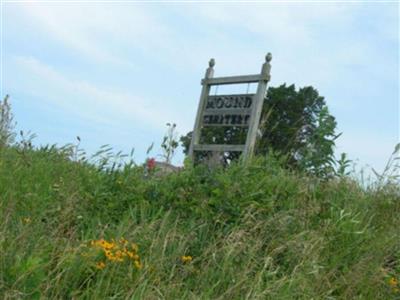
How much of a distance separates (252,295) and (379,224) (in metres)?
2.23

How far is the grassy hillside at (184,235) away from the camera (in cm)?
329

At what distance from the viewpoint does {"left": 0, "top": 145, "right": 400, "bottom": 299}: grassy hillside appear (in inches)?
130

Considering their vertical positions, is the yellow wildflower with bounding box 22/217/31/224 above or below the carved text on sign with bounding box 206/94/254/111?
below

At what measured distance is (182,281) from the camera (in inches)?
143

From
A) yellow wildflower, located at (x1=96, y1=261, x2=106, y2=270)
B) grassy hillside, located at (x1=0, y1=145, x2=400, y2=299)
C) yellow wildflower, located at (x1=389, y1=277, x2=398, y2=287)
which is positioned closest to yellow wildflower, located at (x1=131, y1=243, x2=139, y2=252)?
grassy hillside, located at (x1=0, y1=145, x2=400, y2=299)

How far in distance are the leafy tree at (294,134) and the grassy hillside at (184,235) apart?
37.3 inches

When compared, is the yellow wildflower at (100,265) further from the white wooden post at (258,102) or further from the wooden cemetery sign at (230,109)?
the white wooden post at (258,102)

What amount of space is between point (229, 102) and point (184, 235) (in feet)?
19.1

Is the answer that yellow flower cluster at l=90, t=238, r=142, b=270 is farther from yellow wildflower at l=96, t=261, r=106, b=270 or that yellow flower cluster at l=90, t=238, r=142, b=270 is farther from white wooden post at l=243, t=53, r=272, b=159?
white wooden post at l=243, t=53, r=272, b=159

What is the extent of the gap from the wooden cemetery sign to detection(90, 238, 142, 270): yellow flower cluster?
4844 millimetres

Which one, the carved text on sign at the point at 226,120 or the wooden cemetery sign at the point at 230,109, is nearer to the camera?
the wooden cemetery sign at the point at 230,109

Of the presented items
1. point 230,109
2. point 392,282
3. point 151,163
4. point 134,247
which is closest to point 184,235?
point 134,247

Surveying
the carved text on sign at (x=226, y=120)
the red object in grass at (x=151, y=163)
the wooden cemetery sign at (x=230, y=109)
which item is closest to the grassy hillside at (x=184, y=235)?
the red object in grass at (x=151, y=163)

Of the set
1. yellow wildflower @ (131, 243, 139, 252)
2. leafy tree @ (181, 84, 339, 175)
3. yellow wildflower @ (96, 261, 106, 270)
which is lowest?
yellow wildflower @ (96, 261, 106, 270)
